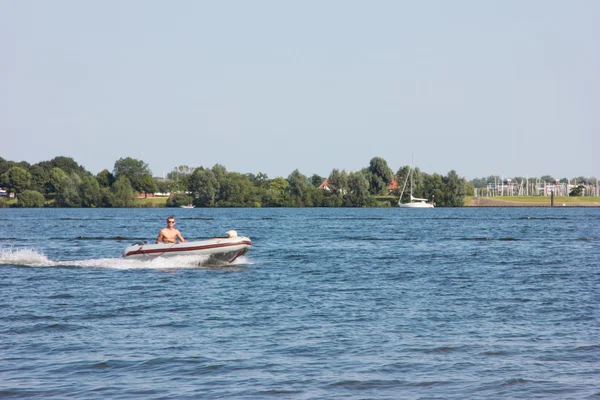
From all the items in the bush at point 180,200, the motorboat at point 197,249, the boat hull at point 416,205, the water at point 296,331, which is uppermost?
the bush at point 180,200

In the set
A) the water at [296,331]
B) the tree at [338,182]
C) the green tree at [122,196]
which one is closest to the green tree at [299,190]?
the tree at [338,182]

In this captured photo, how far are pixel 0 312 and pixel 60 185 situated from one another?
183590mm

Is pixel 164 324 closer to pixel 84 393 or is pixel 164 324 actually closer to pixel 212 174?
pixel 84 393

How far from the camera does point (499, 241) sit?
5894 cm

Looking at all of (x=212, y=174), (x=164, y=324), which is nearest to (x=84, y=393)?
(x=164, y=324)

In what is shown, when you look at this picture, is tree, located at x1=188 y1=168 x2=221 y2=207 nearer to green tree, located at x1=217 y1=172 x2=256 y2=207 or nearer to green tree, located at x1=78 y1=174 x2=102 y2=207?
green tree, located at x1=217 y1=172 x2=256 y2=207

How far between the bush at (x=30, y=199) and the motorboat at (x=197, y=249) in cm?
16867

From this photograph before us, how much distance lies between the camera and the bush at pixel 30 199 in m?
195

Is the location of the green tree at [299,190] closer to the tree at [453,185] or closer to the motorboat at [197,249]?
the tree at [453,185]

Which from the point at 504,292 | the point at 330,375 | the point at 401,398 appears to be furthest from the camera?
the point at 504,292

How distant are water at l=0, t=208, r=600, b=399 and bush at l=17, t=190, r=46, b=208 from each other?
165 metres

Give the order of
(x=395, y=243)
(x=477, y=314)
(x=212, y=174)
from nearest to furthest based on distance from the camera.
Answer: (x=477, y=314)
(x=395, y=243)
(x=212, y=174)

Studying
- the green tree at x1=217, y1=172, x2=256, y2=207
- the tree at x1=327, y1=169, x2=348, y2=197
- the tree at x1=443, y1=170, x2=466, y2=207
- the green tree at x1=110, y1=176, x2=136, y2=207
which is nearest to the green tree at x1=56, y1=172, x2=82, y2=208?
the green tree at x1=110, y1=176, x2=136, y2=207

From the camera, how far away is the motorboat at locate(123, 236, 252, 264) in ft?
114
